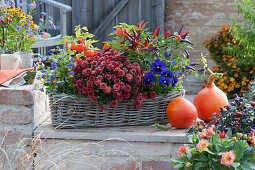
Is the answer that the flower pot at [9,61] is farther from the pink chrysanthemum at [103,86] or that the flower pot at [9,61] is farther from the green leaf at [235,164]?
the green leaf at [235,164]

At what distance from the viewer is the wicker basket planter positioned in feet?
6.65

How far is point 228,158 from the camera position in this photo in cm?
140

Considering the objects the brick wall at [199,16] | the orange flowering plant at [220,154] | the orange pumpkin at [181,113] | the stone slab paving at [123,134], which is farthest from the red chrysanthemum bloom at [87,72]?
the brick wall at [199,16]

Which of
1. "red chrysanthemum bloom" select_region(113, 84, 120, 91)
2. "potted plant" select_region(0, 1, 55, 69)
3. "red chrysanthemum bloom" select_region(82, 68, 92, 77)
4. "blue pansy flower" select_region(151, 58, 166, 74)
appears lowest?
"red chrysanthemum bloom" select_region(113, 84, 120, 91)

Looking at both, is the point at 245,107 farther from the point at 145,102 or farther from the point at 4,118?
the point at 4,118

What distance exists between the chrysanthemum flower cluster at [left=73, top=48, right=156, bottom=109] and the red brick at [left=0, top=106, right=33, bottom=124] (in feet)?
1.06

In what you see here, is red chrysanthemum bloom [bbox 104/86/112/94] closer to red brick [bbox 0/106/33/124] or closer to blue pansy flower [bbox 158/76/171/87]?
blue pansy flower [bbox 158/76/171/87]

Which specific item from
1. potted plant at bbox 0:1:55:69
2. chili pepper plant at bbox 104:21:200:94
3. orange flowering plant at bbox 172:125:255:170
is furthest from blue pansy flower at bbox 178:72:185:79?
potted plant at bbox 0:1:55:69

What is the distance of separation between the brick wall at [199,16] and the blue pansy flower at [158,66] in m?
4.45

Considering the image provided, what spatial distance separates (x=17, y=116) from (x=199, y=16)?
4872mm

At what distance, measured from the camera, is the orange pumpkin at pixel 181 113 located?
2.04 m

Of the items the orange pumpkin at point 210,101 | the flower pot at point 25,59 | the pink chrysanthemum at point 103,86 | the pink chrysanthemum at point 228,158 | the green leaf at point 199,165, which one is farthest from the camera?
the flower pot at point 25,59

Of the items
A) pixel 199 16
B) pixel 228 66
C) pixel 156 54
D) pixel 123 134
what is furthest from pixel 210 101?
pixel 199 16

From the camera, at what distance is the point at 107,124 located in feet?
6.80
